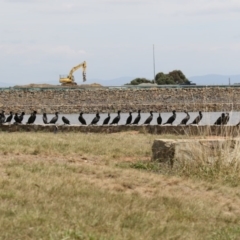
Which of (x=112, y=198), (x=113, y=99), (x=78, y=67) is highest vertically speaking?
(x=78, y=67)

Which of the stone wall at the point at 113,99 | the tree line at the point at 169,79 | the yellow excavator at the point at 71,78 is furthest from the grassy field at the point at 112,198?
the tree line at the point at 169,79

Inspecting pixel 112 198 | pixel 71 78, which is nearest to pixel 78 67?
pixel 71 78

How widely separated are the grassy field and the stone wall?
49.3 m

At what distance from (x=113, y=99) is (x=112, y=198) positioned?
194 feet

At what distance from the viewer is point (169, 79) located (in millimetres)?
98125

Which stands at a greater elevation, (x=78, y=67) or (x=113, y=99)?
(x=78, y=67)

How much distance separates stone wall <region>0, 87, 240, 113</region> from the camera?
210 ft

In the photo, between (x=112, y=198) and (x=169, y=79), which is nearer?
(x=112, y=198)

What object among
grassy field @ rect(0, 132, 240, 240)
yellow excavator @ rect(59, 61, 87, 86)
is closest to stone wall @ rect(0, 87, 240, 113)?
yellow excavator @ rect(59, 61, 87, 86)

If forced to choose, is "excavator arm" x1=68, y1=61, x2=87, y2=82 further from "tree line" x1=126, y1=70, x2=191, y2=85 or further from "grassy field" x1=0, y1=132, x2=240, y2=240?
"grassy field" x1=0, y1=132, x2=240, y2=240

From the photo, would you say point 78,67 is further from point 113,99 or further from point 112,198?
point 112,198

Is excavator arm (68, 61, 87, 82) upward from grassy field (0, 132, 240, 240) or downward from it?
upward

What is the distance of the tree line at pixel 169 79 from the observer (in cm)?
9648

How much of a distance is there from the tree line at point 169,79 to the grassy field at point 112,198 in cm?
8269
